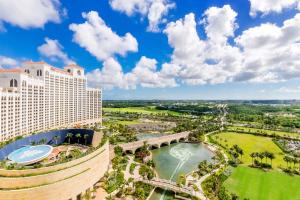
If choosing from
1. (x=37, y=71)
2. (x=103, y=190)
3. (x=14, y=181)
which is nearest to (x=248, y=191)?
(x=103, y=190)

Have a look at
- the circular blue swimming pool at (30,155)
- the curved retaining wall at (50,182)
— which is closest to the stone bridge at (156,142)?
the circular blue swimming pool at (30,155)

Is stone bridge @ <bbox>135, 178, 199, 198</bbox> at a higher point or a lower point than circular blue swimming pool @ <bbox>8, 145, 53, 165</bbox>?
lower

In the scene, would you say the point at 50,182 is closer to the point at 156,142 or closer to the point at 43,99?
the point at 156,142

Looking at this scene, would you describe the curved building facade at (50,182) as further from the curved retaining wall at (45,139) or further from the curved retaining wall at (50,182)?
the curved retaining wall at (45,139)

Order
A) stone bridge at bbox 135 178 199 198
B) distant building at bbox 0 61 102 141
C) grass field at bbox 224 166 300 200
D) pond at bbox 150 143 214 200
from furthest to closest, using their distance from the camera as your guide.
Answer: distant building at bbox 0 61 102 141 → pond at bbox 150 143 214 200 → grass field at bbox 224 166 300 200 → stone bridge at bbox 135 178 199 198

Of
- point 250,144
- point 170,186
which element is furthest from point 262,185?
point 250,144

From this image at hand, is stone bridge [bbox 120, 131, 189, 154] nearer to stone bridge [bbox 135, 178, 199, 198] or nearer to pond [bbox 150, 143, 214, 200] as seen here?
pond [bbox 150, 143, 214, 200]

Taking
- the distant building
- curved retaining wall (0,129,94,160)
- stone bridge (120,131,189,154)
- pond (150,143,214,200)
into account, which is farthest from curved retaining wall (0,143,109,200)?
the distant building
